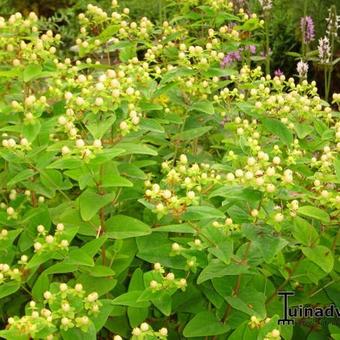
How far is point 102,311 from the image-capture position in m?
Result: 1.89

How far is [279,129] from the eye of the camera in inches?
88.0

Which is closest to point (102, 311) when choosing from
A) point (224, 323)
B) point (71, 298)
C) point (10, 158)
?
point (71, 298)

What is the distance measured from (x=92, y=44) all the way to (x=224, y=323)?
131 centimetres

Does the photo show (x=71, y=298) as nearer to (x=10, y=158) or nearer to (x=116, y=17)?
(x=10, y=158)

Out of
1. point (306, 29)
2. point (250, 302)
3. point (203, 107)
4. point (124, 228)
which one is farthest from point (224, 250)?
point (306, 29)

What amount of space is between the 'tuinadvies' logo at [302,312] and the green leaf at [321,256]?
0.24 meters

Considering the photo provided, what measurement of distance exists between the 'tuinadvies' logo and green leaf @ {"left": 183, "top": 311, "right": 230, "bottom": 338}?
0.21m

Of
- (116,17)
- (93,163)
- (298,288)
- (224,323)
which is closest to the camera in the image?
(93,163)

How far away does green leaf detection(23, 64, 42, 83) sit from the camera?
2.34 metres

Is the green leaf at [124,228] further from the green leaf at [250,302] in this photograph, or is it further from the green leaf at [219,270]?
the green leaf at [250,302]

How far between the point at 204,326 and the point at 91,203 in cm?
49

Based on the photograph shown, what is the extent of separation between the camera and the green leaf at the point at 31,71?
2343 millimetres

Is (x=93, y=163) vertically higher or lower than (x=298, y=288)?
higher

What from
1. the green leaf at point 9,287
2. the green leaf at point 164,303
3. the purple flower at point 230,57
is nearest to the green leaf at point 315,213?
the green leaf at point 164,303
